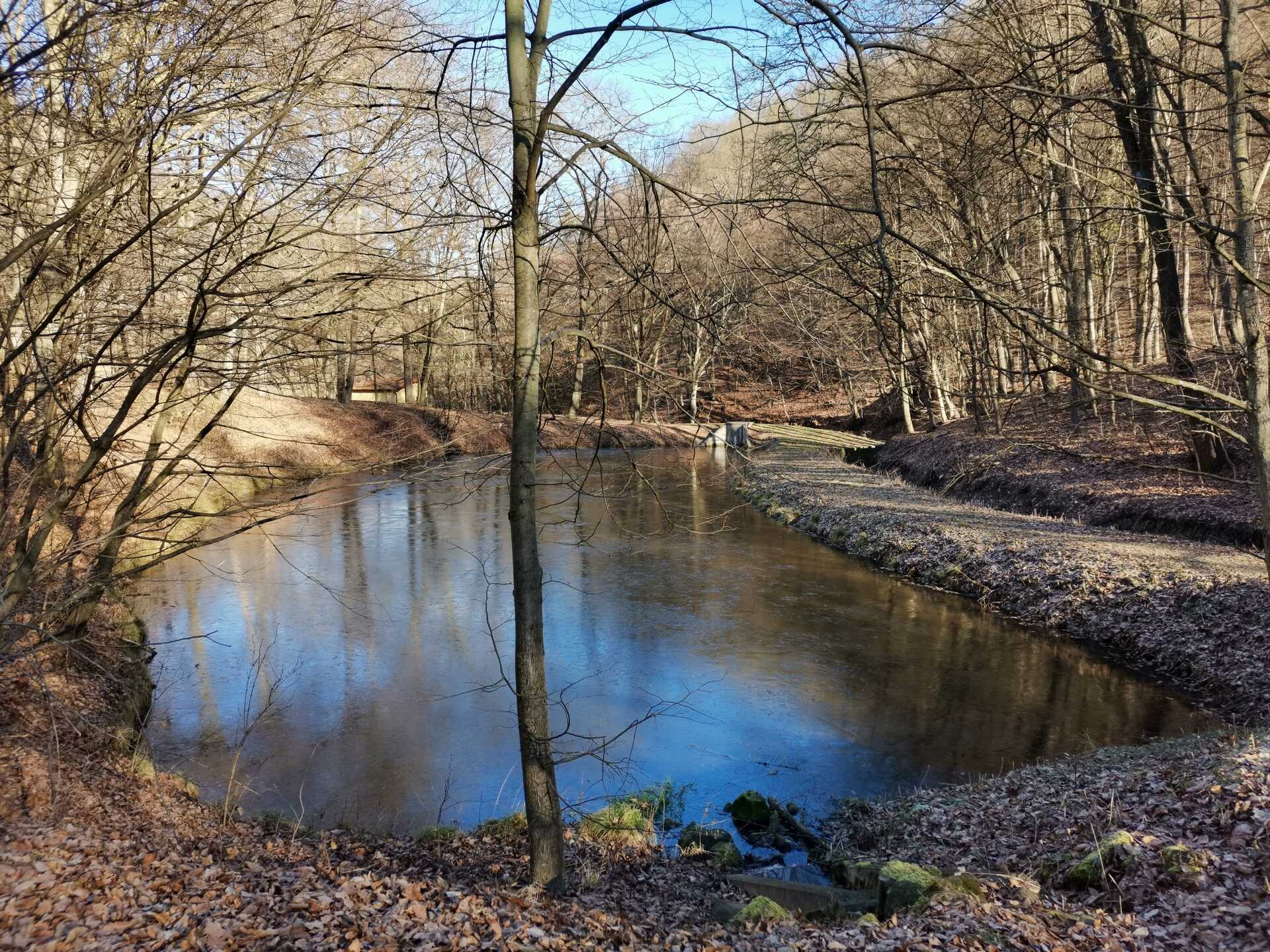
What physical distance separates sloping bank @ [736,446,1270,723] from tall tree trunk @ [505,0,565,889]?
2.07 meters

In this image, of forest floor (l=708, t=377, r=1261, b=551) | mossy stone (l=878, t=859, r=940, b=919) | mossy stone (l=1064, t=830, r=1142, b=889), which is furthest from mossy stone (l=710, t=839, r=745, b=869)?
forest floor (l=708, t=377, r=1261, b=551)

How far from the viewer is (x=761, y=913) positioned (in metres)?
4.89

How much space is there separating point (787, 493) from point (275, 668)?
1555 cm

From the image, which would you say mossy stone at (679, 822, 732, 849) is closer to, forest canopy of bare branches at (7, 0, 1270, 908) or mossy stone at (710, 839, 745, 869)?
mossy stone at (710, 839, 745, 869)

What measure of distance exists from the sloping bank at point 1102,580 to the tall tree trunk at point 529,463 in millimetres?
2067

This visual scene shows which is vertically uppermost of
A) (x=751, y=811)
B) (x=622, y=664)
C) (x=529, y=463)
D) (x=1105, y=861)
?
(x=529, y=463)

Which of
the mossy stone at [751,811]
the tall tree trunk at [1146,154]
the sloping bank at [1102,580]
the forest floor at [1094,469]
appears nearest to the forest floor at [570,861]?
the sloping bank at [1102,580]

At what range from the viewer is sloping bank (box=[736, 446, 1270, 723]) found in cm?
960

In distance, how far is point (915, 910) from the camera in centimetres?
458

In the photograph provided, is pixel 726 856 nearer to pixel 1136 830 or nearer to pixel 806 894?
pixel 806 894

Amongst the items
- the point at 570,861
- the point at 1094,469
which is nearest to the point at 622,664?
the point at 570,861

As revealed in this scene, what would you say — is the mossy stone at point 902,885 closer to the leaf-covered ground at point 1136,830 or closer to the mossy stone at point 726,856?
the leaf-covered ground at point 1136,830

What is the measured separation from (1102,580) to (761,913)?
9.28 meters

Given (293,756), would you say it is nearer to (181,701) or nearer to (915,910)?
(181,701)
